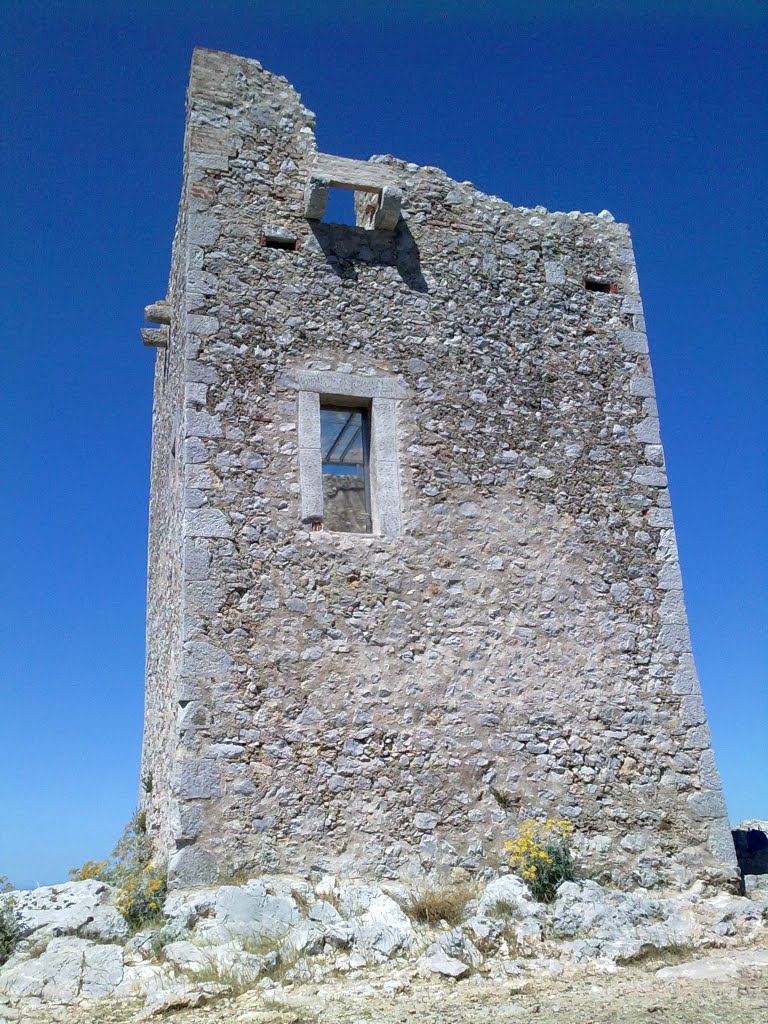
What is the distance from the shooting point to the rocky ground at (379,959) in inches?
201

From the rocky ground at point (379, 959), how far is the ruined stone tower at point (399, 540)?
655 millimetres

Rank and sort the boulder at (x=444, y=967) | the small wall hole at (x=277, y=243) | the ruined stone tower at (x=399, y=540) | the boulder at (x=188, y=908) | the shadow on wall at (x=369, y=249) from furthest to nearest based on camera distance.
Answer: the shadow on wall at (x=369, y=249)
the small wall hole at (x=277, y=243)
the ruined stone tower at (x=399, y=540)
the boulder at (x=188, y=908)
the boulder at (x=444, y=967)

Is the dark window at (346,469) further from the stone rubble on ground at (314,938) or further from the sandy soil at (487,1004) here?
the sandy soil at (487,1004)

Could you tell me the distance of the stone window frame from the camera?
26.3 ft

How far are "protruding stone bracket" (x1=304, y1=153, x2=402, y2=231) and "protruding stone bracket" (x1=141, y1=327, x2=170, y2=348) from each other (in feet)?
8.67

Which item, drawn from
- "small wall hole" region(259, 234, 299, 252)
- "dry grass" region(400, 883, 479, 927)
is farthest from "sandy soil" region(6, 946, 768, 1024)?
"small wall hole" region(259, 234, 299, 252)

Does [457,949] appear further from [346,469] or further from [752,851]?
[752,851]

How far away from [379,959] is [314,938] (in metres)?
0.43

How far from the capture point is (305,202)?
29.0ft

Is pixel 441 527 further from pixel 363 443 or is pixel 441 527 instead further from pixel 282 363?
pixel 282 363

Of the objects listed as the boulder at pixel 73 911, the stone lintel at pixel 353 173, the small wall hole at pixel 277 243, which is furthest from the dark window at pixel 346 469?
the boulder at pixel 73 911

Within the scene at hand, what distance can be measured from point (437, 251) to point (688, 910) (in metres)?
6.30

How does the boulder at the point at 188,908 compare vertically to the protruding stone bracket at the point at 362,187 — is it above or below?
below

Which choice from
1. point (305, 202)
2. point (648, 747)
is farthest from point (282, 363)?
point (648, 747)
